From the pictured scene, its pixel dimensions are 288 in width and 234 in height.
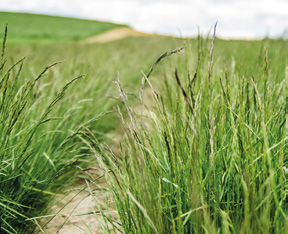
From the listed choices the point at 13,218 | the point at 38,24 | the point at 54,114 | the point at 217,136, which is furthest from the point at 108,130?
the point at 38,24

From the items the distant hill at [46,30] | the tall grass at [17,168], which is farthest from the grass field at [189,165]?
the distant hill at [46,30]

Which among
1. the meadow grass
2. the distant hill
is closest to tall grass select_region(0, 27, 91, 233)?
the meadow grass

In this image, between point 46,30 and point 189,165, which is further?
point 46,30

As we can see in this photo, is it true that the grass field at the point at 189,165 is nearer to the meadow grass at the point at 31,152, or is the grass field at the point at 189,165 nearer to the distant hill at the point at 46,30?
the meadow grass at the point at 31,152

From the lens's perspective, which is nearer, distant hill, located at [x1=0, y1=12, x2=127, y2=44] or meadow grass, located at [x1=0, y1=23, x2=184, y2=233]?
meadow grass, located at [x1=0, y1=23, x2=184, y2=233]

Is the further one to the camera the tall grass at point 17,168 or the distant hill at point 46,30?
the distant hill at point 46,30

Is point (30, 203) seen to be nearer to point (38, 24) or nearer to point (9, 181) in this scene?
point (9, 181)

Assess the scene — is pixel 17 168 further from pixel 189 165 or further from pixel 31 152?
pixel 189 165

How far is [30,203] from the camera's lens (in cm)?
156

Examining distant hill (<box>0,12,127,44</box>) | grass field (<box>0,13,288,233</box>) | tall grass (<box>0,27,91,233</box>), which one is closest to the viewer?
grass field (<box>0,13,288,233</box>)

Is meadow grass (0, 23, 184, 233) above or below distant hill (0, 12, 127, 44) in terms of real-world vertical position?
below

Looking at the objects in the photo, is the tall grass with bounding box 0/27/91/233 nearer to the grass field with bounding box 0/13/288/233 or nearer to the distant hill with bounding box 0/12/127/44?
the grass field with bounding box 0/13/288/233

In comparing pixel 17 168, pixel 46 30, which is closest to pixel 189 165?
pixel 17 168

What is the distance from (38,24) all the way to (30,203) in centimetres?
3127
